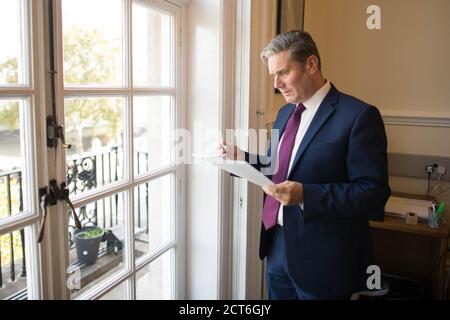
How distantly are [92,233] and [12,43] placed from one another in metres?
0.64

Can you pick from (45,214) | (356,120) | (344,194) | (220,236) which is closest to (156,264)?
(220,236)

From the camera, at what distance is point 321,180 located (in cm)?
116

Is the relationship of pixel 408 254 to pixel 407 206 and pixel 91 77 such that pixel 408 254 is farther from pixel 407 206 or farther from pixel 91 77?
pixel 91 77

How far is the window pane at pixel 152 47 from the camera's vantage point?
4.43ft

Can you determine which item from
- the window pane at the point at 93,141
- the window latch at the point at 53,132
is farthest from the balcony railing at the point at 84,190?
the window latch at the point at 53,132

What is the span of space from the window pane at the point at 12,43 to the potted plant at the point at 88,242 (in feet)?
1.64

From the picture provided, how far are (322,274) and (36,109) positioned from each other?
0.95 m

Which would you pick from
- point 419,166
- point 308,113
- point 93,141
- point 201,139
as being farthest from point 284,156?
point 419,166

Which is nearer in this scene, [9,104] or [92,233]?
[9,104]

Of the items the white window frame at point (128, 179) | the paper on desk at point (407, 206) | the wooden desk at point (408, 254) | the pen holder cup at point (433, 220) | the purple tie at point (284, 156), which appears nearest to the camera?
the white window frame at point (128, 179)

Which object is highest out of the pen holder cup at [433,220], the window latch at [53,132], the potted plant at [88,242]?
the window latch at [53,132]

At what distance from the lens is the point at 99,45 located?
118 cm

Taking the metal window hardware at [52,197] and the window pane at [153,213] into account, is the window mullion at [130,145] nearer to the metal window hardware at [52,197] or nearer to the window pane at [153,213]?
the window pane at [153,213]

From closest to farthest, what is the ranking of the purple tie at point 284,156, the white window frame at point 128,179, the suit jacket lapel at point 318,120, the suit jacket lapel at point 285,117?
the white window frame at point 128,179 → the suit jacket lapel at point 318,120 → the purple tie at point 284,156 → the suit jacket lapel at point 285,117
